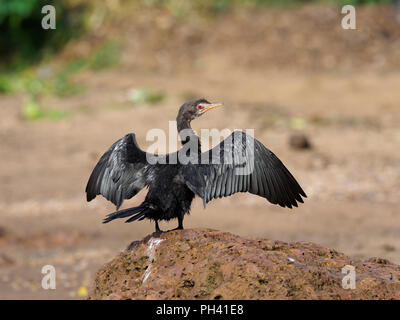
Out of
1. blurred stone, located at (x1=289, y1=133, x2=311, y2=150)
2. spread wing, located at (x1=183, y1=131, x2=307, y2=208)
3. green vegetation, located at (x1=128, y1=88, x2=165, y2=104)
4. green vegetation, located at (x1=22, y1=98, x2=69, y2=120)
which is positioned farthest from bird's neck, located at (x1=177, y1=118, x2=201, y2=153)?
green vegetation, located at (x1=128, y1=88, x2=165, y2=104)

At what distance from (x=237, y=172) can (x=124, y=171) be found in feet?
2.37

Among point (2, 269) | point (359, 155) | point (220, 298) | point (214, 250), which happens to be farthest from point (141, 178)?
point (359, 155)

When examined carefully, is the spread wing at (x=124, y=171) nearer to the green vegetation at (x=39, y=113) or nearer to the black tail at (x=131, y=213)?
the black tail at (x=131, y=213)

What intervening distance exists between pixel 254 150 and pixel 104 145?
8494mm

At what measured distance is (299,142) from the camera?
11992 millimetres

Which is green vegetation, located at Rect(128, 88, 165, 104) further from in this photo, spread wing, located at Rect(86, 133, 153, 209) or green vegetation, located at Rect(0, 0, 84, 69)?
spread wing, located at Rect(86, 133, 153, 209)

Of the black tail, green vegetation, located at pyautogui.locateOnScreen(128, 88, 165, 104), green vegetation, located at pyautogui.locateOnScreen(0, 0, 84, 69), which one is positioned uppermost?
green vegetation, located at pyautogui.locateOnScreen(0, 0, 84, 69)

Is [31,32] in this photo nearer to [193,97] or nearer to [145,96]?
[145,96]

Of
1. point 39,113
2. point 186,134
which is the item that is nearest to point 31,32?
point 39,113

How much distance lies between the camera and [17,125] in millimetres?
14516

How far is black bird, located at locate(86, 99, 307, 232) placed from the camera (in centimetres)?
460

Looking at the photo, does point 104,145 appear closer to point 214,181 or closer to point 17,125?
point 17,125

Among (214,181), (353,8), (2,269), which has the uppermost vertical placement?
(353,8)
